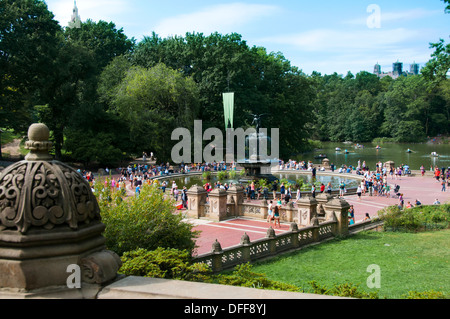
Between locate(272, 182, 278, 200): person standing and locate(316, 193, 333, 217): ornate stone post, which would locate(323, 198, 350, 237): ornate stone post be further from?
locate(272, 182, 278, 200): person standing

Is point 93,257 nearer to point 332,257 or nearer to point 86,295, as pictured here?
point 86,295

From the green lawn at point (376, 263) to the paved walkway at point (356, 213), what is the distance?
3056 millimetres

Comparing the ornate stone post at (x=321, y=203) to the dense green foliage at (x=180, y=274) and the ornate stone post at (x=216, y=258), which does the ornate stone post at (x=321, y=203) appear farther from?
the dense green foliage at (x=180, y=274)

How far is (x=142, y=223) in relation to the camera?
35.6 feet

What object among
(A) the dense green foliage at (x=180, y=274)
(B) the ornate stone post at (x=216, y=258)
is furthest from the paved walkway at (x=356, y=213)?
(A) the dense green foliage at (x=180, y=274)

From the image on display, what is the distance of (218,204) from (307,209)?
4988 mm

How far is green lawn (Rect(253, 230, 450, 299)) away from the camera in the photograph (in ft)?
35.0

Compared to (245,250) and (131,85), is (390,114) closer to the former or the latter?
(131,85)

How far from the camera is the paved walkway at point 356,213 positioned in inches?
688

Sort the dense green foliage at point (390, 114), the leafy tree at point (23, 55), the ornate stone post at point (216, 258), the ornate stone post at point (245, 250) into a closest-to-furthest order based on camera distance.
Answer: the ornate stone post at point (216, 258) → the ornate stone post at point (245, 250) → the leafy tree at point (23, 55) → the dense green foliage at point (390, 114)

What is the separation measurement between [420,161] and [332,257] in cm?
5694

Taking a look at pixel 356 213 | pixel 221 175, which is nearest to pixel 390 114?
pixel 221 175

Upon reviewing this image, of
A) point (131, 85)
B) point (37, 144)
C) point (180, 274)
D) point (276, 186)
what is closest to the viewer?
point (37, 144)
